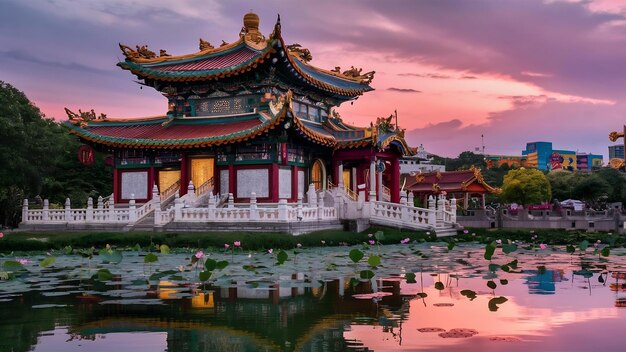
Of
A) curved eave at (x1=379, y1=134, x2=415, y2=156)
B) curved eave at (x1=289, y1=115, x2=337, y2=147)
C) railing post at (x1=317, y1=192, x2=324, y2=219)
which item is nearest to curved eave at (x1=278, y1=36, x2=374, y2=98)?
curved eave at (x1=289, y1=115, x2=337, y2=147)

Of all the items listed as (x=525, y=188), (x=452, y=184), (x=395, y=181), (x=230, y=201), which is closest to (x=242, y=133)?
(x=230, y=201)

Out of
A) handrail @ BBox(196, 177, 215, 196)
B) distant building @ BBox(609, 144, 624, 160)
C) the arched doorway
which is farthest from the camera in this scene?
distant building @ BBox(609, 144, 624, 160)

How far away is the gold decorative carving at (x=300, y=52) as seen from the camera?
36.5 meters

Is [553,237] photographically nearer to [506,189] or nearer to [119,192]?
[119,192]

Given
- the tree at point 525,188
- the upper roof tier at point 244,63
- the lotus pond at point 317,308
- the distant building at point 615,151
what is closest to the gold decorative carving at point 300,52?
the upper roof tier at point 244,63

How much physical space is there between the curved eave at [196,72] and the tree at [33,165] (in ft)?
30.0

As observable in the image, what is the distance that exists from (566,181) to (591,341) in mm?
83976

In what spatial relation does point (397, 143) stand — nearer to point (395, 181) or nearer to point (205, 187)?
point (395, 181)

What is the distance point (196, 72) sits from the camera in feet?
107

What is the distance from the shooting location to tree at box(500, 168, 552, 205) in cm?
7231

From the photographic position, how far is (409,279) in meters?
12.3

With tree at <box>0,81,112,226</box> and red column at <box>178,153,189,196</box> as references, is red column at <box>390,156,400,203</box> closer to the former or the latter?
red column at <box>178,153,189,196</box>

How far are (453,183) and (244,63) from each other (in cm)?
2811

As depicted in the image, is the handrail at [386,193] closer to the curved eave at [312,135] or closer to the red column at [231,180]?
the curved eave at [312,135]
